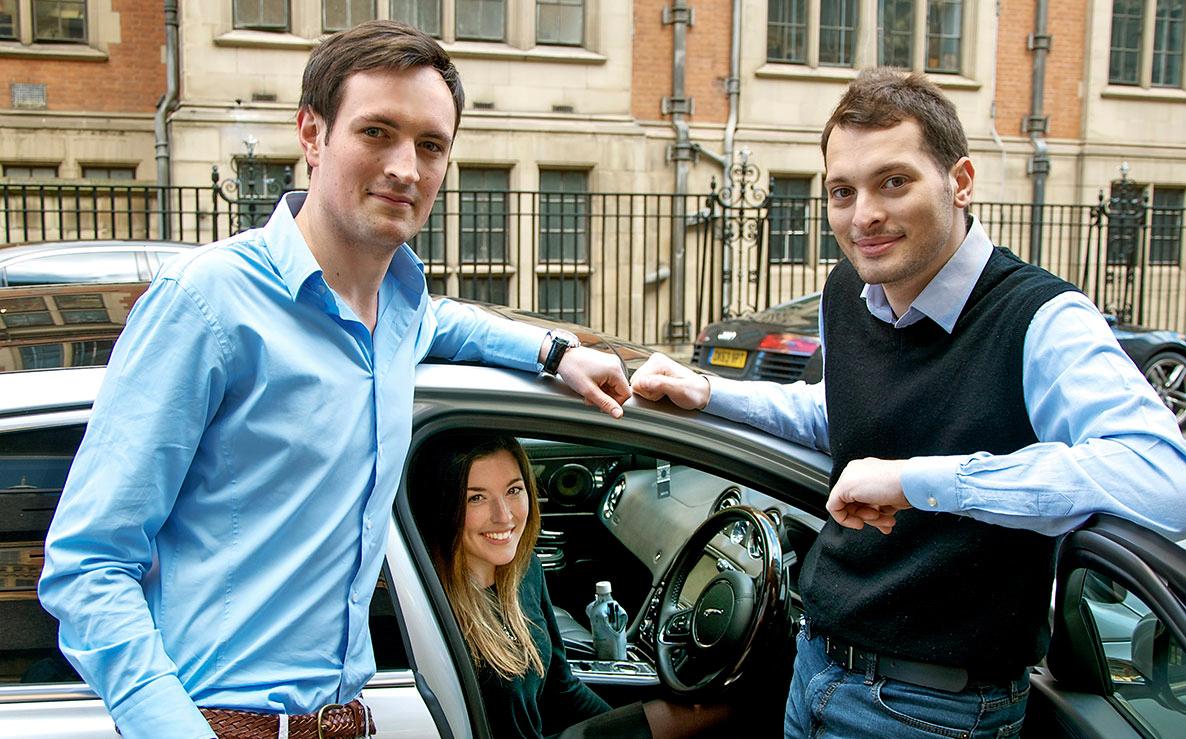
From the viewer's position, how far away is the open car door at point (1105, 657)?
1662mm

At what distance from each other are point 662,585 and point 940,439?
1.18m

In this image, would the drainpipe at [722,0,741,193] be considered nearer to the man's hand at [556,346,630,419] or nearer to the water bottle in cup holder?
the water bottle in cup holder

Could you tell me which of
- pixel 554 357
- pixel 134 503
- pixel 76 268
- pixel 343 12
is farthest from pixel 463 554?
pixel 343 12

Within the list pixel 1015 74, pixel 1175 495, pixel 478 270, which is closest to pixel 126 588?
pixel 1175 495

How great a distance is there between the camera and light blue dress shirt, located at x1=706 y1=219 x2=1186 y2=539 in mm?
1643

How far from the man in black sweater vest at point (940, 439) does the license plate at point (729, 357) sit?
702cm

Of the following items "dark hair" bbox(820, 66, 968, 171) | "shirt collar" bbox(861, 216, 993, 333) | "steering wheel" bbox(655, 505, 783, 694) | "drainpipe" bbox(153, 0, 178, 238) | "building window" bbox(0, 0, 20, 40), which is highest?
"building window" bbox(0, 0, 20, 40)

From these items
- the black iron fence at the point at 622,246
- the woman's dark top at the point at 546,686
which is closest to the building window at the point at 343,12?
the black iron fence at the point at 622,246

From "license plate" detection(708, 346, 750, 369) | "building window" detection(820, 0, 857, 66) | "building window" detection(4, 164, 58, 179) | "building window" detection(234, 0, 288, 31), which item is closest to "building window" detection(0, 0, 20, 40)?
"building window" detection(4, 164, 58, 179)

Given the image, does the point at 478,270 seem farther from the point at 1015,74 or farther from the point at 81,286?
the point at 81,286

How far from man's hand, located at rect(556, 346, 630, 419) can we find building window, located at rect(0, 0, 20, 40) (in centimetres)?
1603

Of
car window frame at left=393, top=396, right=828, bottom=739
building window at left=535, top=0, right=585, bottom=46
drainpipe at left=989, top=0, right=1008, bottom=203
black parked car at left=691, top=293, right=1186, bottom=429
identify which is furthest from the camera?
drainpipe at left=989, top=0, right=1008, bottom=203

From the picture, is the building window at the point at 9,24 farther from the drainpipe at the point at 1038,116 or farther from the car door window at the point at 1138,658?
the car door window at the point at 1138,658

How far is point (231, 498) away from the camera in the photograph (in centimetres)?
156
